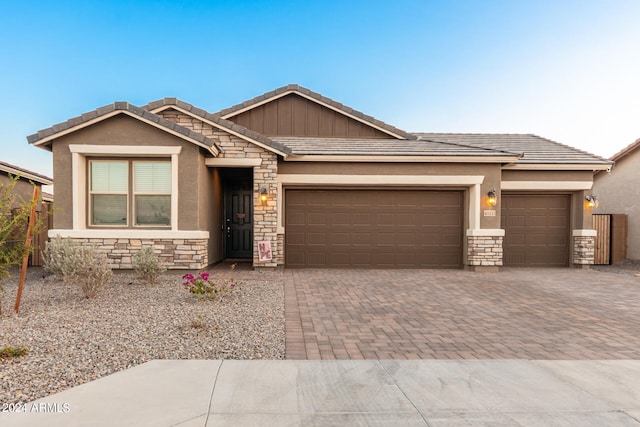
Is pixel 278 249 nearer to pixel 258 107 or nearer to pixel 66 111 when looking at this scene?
pixel 258 107

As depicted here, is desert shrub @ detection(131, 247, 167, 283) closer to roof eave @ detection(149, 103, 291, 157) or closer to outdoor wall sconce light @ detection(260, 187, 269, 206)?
outdoor wall sconce light @ detection(260, 187, 269, 206)

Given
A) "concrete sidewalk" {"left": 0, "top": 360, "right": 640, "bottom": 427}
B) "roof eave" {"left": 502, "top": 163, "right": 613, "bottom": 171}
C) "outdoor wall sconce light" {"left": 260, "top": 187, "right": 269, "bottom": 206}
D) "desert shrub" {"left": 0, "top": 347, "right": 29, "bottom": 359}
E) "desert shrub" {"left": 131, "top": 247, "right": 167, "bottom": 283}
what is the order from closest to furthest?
"concrete sidewalk" {"left": 0, "top": 360, "right": 640, "bottom": 427}
"desert shrub" {"left": 0, "top": 347, "right": 29, "bottom": 359}
"desert shrub" {"left": 131, "top": 247, "right": 167, "bottom": 283}
"outdoor wall sconce light" {"left": 260, "top": 187, "right": 269, "bottom": 206}
"roof eave" {"left": 502, "top": 163, "right": 613, "bottom": 171}

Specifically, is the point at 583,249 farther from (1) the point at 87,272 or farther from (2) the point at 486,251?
(1) the point at 87,272

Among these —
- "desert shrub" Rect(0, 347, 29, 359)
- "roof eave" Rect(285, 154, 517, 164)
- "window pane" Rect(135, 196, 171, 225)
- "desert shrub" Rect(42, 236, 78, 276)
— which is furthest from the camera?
"roof eave" Rect(285, 154, 517, 164)

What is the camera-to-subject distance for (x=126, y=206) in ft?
28.9

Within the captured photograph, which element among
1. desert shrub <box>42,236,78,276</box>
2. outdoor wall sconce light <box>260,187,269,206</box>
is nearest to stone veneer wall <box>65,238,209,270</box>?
desert shrub <box>42,236,78,276</box>

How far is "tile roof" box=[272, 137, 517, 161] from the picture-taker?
1010 centimetres

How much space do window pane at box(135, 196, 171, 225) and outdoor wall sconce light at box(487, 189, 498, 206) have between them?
354 inches

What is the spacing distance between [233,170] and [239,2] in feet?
28.7

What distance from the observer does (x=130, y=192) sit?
8.77 m

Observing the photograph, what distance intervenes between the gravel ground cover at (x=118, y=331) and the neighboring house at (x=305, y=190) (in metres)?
2.44

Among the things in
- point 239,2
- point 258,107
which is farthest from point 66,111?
point 258,107

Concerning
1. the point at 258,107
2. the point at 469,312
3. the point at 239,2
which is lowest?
the point at 469,312

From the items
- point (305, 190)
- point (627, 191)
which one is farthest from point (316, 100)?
point (627, 191)
